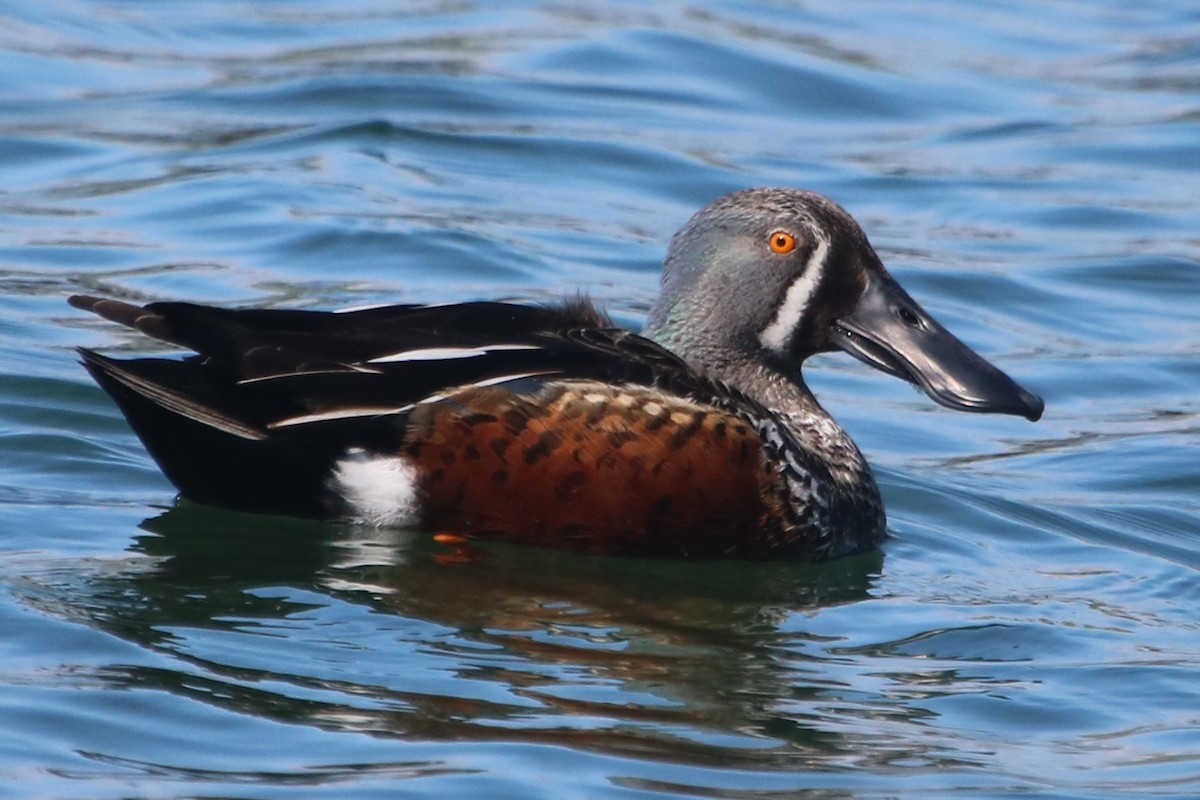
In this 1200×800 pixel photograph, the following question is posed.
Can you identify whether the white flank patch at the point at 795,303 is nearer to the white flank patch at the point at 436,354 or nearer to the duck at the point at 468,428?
the duck at the point at 468,428

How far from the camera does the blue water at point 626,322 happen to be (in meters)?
5.43

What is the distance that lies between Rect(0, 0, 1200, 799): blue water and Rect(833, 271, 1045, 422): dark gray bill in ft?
1.85

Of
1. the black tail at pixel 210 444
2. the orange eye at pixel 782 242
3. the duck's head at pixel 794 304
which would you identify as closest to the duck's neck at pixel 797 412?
the duck's head at pixel 794 304

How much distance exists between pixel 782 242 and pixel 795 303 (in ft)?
→ 0.74

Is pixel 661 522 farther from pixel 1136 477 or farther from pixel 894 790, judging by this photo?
pixel 1136 477

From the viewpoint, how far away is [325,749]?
517 cm

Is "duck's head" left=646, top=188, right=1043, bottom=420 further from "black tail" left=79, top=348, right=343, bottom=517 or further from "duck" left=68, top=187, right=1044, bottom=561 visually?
"black tail" left=79, top=348, right=343, bottom=517

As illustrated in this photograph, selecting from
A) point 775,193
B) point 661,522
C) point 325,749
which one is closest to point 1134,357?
point 775,193

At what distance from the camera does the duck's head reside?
7.47 metres

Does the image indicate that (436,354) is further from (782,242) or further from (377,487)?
(782,242)

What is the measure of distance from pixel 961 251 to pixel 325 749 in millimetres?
7579

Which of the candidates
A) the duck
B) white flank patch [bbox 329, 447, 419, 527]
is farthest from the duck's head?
white flank patch [bbox 329, 447, 419, 527]

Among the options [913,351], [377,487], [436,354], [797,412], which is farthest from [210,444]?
[913,351]

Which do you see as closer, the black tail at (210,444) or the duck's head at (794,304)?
the black tail at (210,444)
